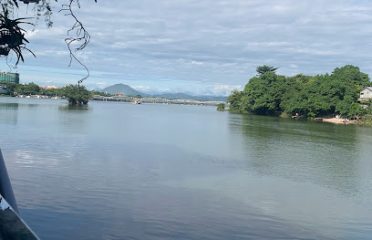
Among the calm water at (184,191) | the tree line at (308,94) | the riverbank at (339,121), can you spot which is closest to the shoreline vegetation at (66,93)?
the calm water at (184,191)

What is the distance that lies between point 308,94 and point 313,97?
5.10 feet

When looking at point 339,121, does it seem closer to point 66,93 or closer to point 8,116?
point 8,116

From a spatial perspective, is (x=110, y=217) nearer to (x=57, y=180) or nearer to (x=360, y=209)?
(x=57, y=180)

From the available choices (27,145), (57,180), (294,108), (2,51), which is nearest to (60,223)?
(57,180)

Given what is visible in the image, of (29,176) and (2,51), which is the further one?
(29,176)

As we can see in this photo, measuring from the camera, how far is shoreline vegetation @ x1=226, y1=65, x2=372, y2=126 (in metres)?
78.6

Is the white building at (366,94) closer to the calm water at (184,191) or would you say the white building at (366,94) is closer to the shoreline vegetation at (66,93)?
the shoreline vegetation at (66,93)

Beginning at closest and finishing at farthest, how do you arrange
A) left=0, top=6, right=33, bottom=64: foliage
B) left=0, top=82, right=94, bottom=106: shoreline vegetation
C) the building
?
left=0, top=6, right=33, bottom=64: foliage < the building < left=0, top=82, right=94, bottom=106: shoreline vegetation

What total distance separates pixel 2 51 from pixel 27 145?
20907 mm

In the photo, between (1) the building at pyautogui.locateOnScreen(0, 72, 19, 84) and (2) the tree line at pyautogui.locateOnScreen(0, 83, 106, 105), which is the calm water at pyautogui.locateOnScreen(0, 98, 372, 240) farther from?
(2) the tree line at pyautogui.locateOnScreen(0, 83, 106, 105)

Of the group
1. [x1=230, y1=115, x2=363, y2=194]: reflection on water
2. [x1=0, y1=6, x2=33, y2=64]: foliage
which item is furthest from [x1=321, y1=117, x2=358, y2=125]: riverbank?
[x1=0, y1=6, x2=33, y2=64]: foliage

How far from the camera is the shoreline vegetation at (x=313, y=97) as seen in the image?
78562mm

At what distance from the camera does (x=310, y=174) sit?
21.4 metres

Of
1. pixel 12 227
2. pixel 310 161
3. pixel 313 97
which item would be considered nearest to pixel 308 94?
pixel 313 97
